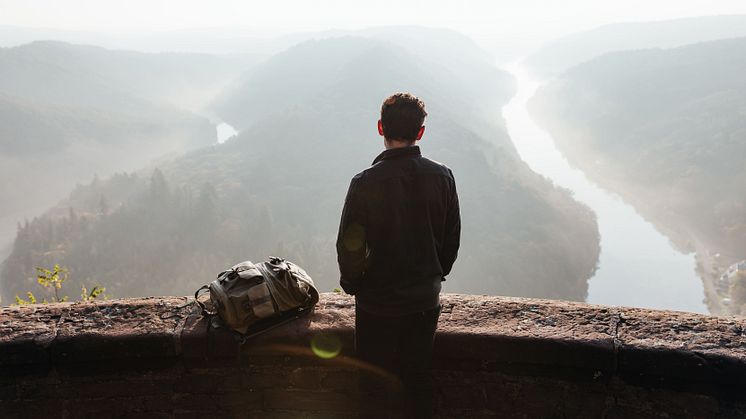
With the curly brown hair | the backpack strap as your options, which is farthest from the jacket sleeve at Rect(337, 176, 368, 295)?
the backpack strap

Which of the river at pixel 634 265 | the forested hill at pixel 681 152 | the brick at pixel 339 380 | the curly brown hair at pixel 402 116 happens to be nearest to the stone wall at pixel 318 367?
the brick at pixel 339 380

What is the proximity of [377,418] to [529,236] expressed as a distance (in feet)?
396

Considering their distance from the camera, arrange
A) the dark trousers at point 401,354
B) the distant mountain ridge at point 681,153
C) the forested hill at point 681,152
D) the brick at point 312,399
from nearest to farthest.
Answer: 1. the dark trousers at point 401,354
2. the brick at point 312,399
3. the distant mountain ridge at point 681,153
4. the forested hill at point 681,152

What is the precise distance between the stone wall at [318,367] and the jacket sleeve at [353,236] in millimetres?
685

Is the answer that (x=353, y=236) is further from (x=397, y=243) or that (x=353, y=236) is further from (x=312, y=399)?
(x=312, y=399)

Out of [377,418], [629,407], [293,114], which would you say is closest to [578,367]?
[629,407]

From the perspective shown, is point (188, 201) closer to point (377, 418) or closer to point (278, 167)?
point (278, 167)

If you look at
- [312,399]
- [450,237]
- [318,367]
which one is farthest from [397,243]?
[312,399]

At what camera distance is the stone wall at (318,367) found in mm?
2916

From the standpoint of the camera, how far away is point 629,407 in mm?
2918

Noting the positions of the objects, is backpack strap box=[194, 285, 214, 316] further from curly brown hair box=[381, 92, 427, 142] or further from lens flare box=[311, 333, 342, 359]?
curly brown hair box=[381, 92, 427, 142]

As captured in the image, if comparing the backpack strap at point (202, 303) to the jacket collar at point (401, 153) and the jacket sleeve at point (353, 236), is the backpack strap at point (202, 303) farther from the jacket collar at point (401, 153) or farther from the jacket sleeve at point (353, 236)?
the jacket collar at point (401, 153)

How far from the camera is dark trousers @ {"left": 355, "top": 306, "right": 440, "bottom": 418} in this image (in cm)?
263

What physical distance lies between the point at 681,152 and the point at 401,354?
18585cm
